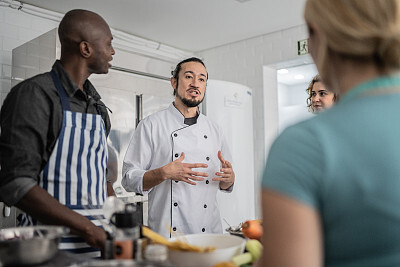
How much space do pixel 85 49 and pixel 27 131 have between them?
39 centimetres

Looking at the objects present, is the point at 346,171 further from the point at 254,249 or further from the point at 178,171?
the point at 178,171

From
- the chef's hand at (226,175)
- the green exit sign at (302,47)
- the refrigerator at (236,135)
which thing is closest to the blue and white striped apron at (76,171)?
the chef's hand at (226,175)

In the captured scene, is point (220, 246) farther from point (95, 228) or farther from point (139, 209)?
point (139, 209)

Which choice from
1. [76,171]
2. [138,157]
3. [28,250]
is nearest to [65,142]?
[76,171]

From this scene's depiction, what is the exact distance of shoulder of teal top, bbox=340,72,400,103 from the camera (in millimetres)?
624

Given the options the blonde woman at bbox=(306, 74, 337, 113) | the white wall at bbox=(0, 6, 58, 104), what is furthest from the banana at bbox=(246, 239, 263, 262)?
the white wall at bbox=(0, 6, 58, 104)

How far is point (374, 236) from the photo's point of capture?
0.57m

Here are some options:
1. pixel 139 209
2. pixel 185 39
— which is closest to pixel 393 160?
pixel 139 209

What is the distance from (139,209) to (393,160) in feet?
9.55

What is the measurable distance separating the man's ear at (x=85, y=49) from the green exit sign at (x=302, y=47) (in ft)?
10.7

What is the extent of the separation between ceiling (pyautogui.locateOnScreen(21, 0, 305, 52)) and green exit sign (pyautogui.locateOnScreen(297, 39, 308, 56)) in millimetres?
211

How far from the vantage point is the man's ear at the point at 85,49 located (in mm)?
1351

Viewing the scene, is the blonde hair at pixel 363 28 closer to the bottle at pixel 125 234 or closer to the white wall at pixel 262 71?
the bottle at pixel 125 234

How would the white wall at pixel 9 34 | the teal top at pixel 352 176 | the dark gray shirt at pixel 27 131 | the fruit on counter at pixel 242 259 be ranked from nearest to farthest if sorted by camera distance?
1. the teal top at pixel 352 176
2. the fruit on counter at pixel 242 259
3. the dark gray shirt at pixel 27 131
4. the white wall at pixel 9 34
